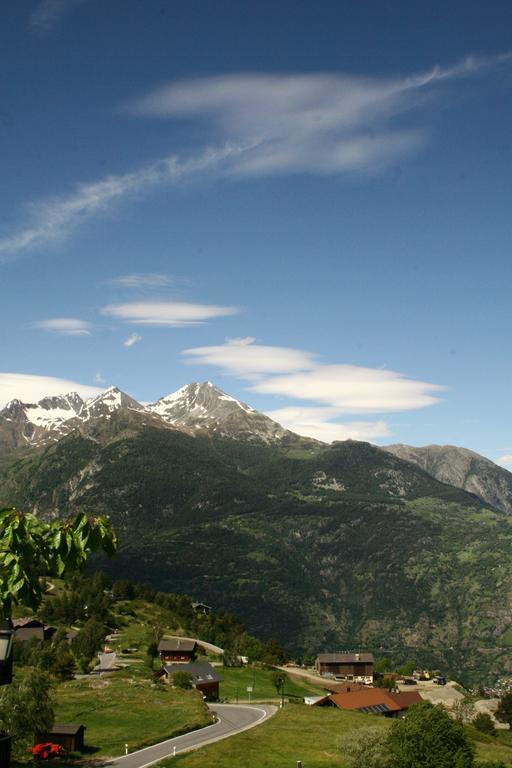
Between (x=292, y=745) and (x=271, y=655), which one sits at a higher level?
(x=292, y=745)

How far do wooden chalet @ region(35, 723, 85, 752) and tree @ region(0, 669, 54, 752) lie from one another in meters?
5.96

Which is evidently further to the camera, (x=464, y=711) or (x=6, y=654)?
(x=464, y=711)

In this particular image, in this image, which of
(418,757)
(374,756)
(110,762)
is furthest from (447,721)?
(110,762)

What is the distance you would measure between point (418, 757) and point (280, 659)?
117 meters

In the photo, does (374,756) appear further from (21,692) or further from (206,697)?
(206,697)

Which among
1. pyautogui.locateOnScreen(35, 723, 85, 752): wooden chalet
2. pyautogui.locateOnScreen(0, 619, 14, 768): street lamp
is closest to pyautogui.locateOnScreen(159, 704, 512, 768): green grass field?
pyautogui.locateOnScreen(35, 723, 85, 752): wooden chalet

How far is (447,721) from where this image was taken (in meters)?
65.8

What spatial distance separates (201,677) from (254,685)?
16.6 meters

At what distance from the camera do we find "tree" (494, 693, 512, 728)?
139000 millimetres

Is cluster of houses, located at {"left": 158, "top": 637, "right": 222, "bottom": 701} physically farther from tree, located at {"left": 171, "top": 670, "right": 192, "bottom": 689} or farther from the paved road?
the paved road

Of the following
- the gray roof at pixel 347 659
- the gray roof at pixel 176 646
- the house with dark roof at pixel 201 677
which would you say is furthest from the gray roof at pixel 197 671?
the gray roof at pixel 347 659

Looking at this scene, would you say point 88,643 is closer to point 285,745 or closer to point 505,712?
point 285,745

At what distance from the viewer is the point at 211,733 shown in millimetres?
87062

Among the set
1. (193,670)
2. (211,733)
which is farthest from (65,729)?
(193,670)
